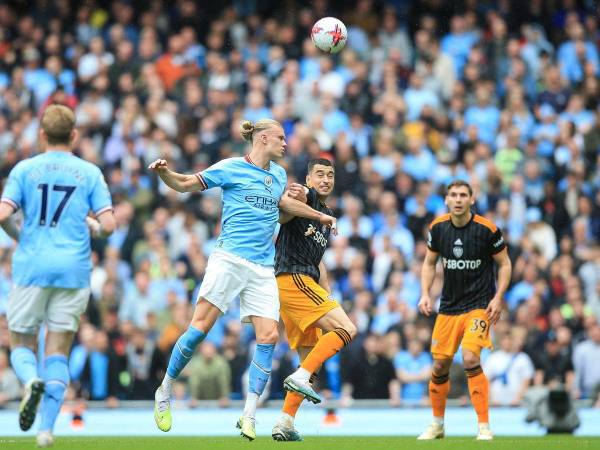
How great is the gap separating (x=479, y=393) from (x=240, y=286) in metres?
2.70

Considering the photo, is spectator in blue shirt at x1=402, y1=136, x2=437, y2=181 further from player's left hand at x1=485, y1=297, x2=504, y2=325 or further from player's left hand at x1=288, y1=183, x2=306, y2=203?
player's left hand at x1=288, y1=183, x2=306, y2=203

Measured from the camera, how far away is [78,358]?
18031 mm

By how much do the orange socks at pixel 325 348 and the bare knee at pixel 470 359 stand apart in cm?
139

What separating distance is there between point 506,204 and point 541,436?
24.6 ft

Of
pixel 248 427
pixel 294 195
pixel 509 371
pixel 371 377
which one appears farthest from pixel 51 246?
pixel 509 371

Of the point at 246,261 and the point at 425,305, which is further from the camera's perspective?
the point at 425,305

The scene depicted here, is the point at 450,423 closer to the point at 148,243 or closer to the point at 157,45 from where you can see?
the point at 148,243

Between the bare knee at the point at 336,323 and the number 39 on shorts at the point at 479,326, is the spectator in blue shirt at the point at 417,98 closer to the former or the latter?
the number 39 on shorts at the point at 479,326

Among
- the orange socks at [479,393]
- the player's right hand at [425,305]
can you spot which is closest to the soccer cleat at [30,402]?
the player's right hand at [425,305]

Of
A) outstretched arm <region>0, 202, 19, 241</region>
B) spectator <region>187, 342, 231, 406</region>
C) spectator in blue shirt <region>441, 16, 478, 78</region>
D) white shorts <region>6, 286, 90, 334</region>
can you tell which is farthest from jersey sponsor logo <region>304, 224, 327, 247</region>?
spectator in blue shirt <region>441, 16, 478, 78</region>

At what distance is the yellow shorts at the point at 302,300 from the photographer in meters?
11.1

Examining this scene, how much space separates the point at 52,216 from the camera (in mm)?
9383

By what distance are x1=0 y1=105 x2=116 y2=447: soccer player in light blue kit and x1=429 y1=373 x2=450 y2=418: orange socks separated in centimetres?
408

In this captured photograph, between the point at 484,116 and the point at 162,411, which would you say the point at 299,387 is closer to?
the point at 162,411
